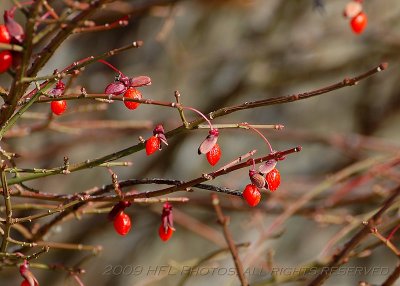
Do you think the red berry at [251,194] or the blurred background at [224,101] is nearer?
the red berry at [251,194]

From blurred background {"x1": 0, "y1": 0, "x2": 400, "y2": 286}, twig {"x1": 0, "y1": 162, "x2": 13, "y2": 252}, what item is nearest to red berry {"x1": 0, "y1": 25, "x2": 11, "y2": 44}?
twig {"x1": 0, "y1": 162, "x2": 13, "y2": 252}

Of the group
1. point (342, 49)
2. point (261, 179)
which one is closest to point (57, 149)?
point (342, 49)

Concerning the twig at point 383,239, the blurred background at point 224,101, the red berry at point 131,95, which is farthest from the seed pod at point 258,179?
the blurred background at point 224,101

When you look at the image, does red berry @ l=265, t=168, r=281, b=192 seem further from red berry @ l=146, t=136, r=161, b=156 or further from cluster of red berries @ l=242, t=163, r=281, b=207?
red berry @ l=146, t=136, r=161, b=156

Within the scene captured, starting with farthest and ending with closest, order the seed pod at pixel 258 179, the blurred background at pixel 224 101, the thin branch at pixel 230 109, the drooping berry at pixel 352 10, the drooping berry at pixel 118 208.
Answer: the blurred background at pixel 224 101 < the drooping berry at pixel 352 10 < the drooping berry at pixel 118 208 < the seed pod at pixel 258 179 < the thin branch at pixel 230 109

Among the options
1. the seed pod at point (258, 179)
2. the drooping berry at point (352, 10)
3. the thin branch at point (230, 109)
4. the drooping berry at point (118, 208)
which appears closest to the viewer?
the thin branch at point (230, 109)

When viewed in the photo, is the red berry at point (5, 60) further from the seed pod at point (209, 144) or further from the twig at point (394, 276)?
the twig at point (394, 276)

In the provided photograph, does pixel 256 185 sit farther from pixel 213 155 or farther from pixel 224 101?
pixel 224 101

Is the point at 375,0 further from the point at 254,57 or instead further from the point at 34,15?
the point at 34,15
